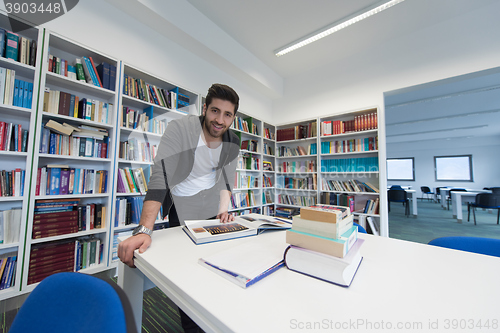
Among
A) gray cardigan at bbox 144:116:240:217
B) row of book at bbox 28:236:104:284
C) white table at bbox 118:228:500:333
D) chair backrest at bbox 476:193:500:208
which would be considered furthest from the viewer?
chair backrest at bbox 476:193:500:208

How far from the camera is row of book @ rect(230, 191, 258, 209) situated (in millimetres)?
3423

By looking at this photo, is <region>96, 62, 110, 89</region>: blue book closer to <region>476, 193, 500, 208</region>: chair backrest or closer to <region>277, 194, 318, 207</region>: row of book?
<region>277, 194, 318, 207</region>: row of book

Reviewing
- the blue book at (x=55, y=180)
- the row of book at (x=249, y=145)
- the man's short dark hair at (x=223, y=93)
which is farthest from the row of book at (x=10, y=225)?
the row of book at (x=249, y=145)

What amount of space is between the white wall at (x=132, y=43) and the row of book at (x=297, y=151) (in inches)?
74.5

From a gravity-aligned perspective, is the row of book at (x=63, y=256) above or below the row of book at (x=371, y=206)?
below

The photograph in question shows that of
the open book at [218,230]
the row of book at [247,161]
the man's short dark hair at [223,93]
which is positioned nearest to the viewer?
the open book at [218,230]

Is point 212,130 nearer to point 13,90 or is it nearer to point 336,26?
point 13,90

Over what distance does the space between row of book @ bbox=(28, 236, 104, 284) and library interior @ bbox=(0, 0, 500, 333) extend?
2cm

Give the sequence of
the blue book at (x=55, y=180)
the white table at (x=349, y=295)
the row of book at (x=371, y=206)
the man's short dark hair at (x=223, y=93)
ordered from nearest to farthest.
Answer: the white table at (x=349, y=295), the man's short dark hair at (x=223, y=93), the blue book at (x=55, y=180), the row of book at (x=371, y=206)

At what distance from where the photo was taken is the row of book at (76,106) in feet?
5.93

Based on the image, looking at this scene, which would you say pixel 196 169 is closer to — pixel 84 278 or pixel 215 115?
pixel 215 115

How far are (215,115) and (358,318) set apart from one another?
1328mm

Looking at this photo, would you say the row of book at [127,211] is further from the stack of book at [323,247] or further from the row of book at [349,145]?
the row of book at [349,145]

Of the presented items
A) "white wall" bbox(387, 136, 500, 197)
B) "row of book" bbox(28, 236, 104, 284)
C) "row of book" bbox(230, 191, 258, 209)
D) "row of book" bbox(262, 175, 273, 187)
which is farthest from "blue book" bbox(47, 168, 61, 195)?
"white wall" bbox(387, 136, 500, 197)
